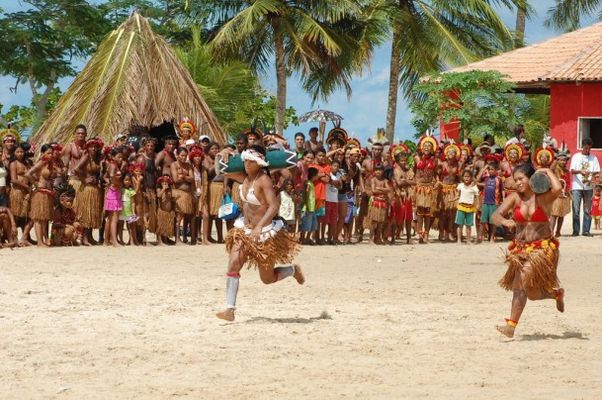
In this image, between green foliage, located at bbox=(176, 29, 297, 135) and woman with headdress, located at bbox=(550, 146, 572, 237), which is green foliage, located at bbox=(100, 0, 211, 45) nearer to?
green foliage, located at bbox=(176, 29, 297, 135)

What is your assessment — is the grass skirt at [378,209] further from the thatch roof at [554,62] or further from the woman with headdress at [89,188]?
the thatch roof at [554,62]

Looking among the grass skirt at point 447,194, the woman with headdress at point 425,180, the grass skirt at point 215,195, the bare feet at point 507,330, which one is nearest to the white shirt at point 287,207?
the grass skirt at point 215,195

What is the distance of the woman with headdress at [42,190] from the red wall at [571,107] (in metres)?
17.4

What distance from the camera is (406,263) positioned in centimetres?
1580

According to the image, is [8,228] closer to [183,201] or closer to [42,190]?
[42,190]

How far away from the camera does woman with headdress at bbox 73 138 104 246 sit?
657 inches

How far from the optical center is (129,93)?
21.6 metres

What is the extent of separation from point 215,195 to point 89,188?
184 centimetres

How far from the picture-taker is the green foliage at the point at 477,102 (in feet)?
93.1

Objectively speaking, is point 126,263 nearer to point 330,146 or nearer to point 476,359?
point 330,146

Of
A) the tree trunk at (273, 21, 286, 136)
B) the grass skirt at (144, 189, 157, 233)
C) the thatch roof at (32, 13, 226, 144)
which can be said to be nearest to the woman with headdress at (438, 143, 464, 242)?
the grass skirt at (144, 189, 157, 233)

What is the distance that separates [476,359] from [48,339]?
9.69 ft

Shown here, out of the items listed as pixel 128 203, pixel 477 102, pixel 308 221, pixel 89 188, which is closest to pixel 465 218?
pixel 308 221

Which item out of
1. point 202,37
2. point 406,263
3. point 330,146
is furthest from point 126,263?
point 202,37
